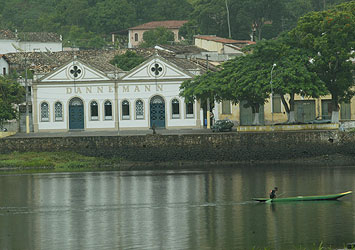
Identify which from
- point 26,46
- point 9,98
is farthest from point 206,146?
point 26,46

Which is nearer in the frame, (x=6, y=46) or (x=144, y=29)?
(x=6, y=46)

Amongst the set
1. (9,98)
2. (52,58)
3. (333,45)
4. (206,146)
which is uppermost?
(52,58)

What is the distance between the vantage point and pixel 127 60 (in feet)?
353

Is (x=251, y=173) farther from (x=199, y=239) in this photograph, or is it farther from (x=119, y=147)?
(x=199, y=239)

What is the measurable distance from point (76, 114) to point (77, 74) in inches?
158

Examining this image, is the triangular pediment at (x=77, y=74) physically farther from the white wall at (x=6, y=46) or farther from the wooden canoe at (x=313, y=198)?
the white wall at (x=6, y=46)

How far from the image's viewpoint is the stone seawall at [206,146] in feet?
232

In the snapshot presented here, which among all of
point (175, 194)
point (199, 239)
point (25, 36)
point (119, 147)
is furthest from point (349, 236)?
point (25, 36)

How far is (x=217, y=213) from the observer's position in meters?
49.2

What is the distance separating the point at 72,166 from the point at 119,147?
4.26 meters

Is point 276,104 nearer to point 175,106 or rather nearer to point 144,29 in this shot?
point 175,106

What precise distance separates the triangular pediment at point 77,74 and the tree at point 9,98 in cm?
297

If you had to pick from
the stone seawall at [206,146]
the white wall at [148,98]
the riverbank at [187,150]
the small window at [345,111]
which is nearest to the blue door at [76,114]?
the white wall at [148,98]

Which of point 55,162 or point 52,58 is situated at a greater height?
point 52,58
